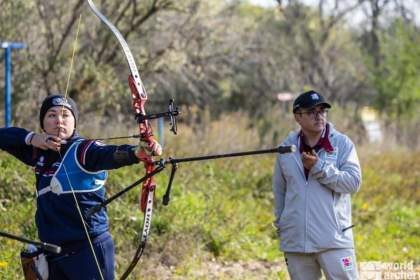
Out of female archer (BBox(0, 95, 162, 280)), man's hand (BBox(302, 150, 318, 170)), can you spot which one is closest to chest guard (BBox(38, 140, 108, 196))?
female archer (BBox(0, 95, 162, 280))

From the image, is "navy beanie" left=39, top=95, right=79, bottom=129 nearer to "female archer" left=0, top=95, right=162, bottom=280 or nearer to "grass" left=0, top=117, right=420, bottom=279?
"female archer" left=0, top=95, right=162, bottom=280

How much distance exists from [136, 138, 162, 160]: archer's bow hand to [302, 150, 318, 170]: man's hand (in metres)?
1.19

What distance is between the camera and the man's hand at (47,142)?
13.8 ft

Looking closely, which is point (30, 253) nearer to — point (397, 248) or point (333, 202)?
point (333, 202)

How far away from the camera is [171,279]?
7168 millimetres

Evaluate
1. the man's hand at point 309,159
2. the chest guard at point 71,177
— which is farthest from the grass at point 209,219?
the man's hand at point 309,159

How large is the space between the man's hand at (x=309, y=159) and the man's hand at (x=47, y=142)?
1535 millimetres

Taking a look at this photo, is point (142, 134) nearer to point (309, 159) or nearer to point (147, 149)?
point (147, 149)

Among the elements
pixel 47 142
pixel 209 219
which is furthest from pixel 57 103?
pixel 209 219

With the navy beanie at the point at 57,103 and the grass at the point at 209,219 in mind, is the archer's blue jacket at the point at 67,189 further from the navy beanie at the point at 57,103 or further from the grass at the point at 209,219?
the grass at the point at 209,219

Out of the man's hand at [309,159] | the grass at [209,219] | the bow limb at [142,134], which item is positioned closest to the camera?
the bow limb at [142,134]

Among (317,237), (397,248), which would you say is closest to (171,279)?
(317,237)

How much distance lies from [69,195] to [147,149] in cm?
59

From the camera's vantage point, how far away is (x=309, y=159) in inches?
190
